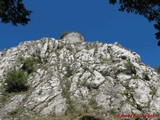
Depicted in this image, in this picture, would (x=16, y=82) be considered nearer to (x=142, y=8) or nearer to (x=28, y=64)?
(x=28, y=64)

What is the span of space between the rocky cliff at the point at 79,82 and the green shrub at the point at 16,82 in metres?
1.15

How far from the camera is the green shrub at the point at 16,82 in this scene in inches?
2156

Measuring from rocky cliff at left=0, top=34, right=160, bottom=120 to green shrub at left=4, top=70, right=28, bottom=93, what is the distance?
3.77 feet

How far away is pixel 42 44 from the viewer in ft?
226

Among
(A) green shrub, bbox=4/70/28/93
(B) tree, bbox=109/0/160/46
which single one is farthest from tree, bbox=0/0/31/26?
(A) green shrub, bbox=4/70/28/93

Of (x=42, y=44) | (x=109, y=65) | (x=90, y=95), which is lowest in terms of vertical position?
(x=90, y=95)

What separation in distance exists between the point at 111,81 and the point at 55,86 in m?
9.21

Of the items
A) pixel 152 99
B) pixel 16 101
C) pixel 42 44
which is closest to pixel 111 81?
pixel 152 99

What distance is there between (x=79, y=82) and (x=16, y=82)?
34.9 feet

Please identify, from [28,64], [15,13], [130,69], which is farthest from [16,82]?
[15,13]

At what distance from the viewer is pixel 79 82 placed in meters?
54.2

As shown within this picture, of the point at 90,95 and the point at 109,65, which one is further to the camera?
the point at 109,65

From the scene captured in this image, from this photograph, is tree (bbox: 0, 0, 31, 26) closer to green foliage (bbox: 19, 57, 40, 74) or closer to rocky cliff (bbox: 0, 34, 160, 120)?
rocky cliff (bbox: 0, 34, 160, 120)

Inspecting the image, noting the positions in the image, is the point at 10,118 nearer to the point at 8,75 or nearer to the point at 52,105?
the point at 52,105
